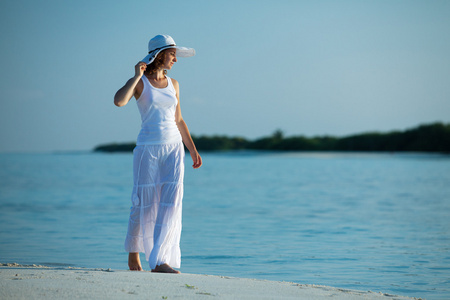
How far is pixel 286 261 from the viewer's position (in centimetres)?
617

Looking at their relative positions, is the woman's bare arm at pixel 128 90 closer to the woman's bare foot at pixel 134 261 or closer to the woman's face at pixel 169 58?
the woman's face at pixel 169 58

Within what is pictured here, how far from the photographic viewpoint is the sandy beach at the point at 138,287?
3246mm

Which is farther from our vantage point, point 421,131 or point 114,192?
point 421,131

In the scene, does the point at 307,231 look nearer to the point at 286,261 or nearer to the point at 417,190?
the point at 286,261

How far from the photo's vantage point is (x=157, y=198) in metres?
4.17

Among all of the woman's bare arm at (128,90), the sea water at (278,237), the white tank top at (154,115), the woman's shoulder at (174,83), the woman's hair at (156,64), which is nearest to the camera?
the woman's bare arm at (128,90)

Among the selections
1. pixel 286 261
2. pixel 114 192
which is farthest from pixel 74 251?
pixel 114 192

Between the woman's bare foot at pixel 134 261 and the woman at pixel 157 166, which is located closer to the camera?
the woman at pixel 157 166

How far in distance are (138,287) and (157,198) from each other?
88 centimetres

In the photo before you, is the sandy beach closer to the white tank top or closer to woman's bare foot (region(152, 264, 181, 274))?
woman's bare foot (region(152, 264, 181, 274))

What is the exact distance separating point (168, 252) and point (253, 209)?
26.0 ft

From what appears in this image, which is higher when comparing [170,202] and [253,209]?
[170,202]

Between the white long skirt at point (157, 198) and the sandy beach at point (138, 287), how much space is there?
0.92 feet

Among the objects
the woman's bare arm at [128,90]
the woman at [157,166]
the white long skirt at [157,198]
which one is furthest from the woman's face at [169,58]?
the white long skirt at [157,198]
